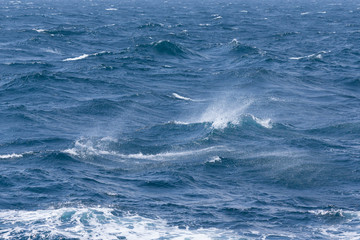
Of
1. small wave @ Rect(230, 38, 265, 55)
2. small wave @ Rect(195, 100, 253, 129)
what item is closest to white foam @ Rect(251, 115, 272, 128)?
small wave @ Rect(195, 100, 253, 129)

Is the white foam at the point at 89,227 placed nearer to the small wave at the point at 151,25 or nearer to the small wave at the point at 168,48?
the small wave at the point at 168,48

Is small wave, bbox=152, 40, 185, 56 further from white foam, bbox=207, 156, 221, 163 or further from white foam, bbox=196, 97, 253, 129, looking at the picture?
white foam, bbox=207, 156, 221, 163

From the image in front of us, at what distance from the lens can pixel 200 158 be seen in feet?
142

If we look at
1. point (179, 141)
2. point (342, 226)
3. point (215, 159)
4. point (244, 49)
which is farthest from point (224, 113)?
point (244, 49)

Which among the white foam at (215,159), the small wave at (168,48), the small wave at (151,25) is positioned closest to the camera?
the white foam at (215,159)

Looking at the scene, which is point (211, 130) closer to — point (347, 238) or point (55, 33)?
point (347, 238)

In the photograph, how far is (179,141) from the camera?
1875 inches

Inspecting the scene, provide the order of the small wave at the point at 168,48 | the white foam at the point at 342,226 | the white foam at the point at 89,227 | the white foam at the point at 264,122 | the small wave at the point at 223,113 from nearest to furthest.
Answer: the white foam at the point at 342,226
the white foam at the point at 89,227
the white foam at the point at 264,122
the small wave at the point at 223,113
the small wave at the point at 168,48

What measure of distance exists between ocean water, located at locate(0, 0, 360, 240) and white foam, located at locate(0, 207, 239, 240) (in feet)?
0.34

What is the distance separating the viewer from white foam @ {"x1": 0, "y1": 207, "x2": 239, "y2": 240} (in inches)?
1227

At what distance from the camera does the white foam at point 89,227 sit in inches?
1227

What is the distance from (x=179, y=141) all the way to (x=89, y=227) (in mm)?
16858

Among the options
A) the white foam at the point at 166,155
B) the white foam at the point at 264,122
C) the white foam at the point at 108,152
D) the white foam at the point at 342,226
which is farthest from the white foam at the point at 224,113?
the white foam at the point at 342,226

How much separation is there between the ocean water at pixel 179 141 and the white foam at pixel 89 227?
0.34ft
